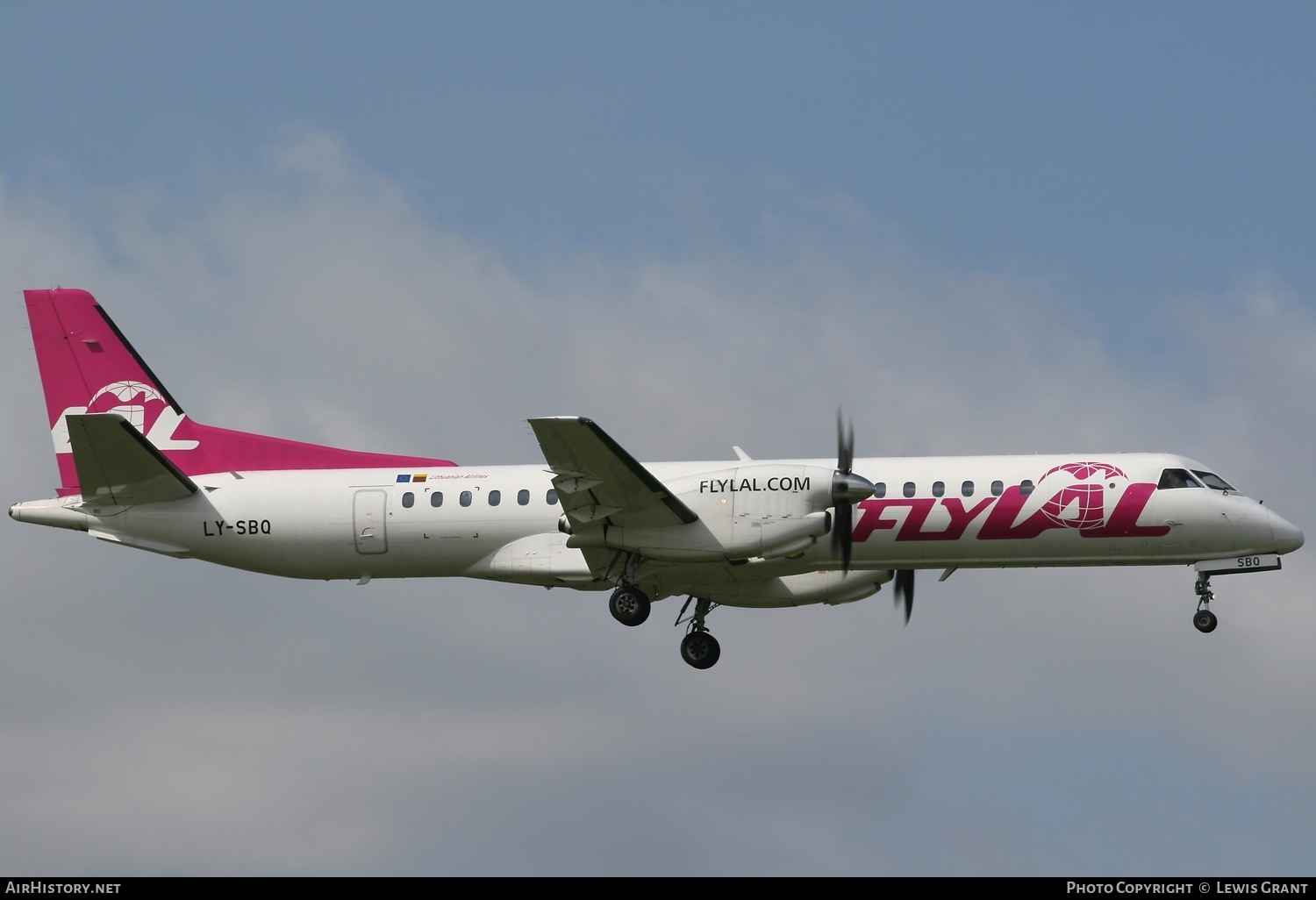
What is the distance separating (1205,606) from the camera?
2862 cm

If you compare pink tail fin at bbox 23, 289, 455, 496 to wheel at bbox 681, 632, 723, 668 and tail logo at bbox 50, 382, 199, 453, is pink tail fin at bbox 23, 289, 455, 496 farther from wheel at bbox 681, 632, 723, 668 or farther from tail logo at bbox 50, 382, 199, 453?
wheel at bbox 681, 632, 723, 668

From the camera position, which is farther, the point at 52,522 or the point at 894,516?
the point at 52,522

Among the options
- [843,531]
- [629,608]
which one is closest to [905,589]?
[843,531]

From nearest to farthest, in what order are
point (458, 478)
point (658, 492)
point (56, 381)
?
point (658, 492)
point (458, 478)
point (56, 381)

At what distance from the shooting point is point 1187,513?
28234 millimetres

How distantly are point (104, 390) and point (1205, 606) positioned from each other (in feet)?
67.2

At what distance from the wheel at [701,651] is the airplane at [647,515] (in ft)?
0.10

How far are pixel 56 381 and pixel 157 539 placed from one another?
4.22m

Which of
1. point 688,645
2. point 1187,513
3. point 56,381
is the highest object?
point 56,381

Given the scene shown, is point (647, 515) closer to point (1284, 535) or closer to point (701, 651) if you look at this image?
point (701, 651)

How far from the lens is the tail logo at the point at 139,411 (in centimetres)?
3189

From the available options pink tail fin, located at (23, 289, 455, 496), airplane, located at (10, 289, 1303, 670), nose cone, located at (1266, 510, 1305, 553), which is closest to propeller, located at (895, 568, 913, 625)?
airplane, located at (10, 289, 1303, 670)
